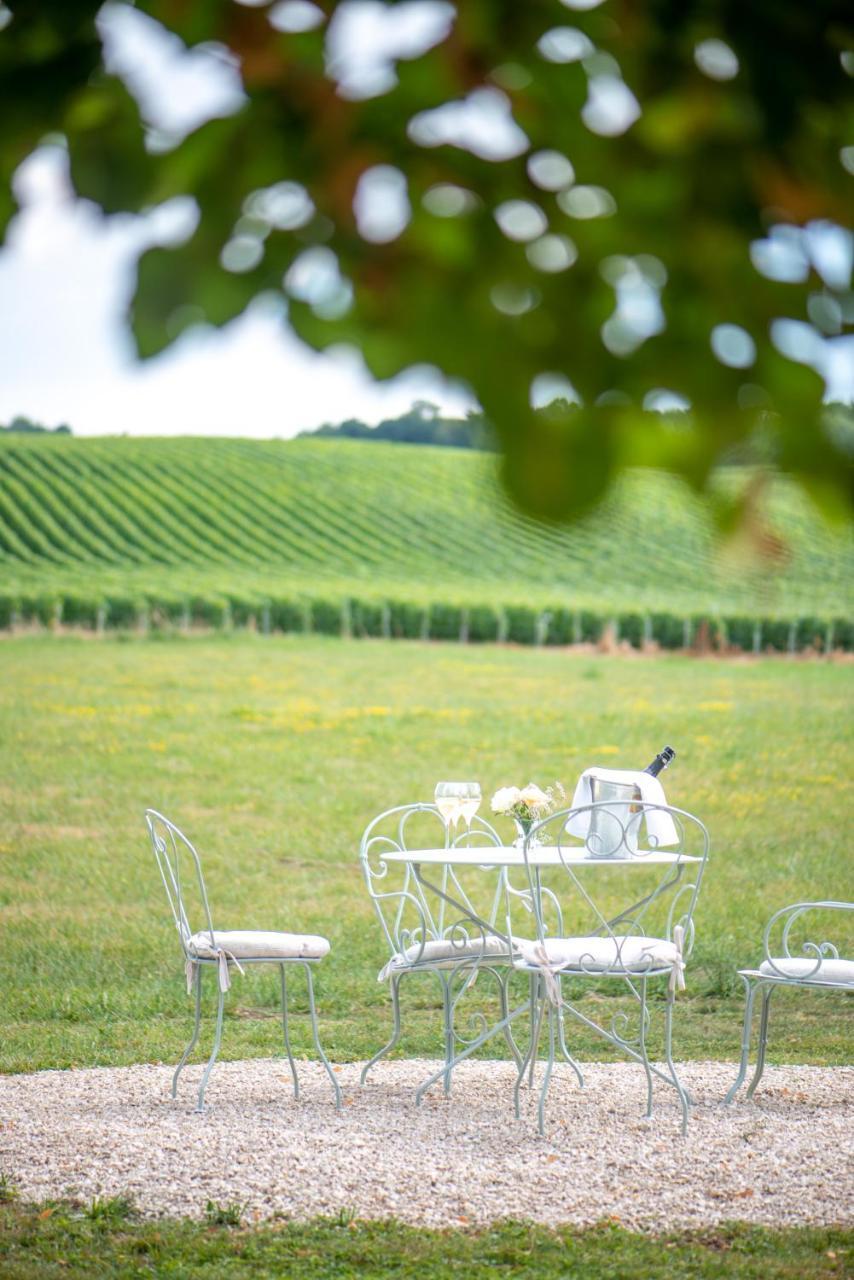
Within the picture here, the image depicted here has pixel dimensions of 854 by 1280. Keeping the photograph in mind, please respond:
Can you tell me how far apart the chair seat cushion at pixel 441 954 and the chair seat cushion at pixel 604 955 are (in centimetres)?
36

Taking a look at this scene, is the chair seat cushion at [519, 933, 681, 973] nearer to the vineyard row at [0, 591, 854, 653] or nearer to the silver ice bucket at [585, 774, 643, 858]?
the silver ice bucket at [585, 774, 643, 858]

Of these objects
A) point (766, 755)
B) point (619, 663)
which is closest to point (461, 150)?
point (766, 755)

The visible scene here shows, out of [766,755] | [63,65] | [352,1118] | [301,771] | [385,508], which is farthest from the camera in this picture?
[385,508]

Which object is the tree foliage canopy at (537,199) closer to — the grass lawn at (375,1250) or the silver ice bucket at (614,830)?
the grass lawn at (375,1250)

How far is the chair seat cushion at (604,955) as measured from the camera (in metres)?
5.48

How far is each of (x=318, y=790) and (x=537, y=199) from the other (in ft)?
46.0

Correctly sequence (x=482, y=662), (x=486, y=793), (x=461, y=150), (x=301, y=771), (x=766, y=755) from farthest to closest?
(x=482, y=662) → (x=766, y=755) → (x=301, y=771) → (x=486, y=793) → (x=461, y=150)

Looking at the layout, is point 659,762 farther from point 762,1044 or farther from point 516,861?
point 762,1044

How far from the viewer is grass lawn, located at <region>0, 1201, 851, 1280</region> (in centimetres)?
398

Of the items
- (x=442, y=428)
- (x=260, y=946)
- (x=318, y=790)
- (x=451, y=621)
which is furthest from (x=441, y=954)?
(x=451, y=621)

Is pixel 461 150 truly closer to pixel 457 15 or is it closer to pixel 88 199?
pixel 457 15

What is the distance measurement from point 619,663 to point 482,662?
3082mm

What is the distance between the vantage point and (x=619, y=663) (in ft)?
91.2

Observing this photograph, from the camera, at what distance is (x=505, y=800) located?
5895mm
